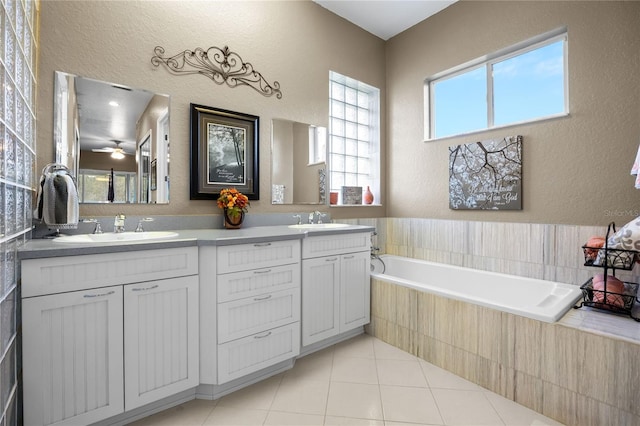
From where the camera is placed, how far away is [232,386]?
183cm

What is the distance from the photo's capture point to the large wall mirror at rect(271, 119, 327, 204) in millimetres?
2693

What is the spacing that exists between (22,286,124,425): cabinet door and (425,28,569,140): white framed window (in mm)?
3027

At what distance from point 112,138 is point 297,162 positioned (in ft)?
4.60

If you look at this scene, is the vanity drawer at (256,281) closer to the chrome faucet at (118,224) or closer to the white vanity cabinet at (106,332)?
the white vanity cabinet at (106,332)

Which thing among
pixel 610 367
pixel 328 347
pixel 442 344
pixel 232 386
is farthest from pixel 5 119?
pixel 610 367

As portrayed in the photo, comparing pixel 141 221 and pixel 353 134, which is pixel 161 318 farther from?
pixel 353 134

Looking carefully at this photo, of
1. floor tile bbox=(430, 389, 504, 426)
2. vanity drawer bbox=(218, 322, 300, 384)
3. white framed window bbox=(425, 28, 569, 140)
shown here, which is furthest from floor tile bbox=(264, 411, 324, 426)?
white framed window bbox=(425, 28, 569, 140)

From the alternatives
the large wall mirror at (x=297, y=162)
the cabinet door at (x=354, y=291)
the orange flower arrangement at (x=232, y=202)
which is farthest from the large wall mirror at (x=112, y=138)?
the cabinet door at (x=354, y=291)

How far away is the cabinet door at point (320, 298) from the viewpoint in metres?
2.13

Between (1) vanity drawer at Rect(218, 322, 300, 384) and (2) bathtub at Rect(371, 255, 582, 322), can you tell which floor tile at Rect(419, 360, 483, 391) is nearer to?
(2) bathtub at Rect(371, 255, 582, 322)

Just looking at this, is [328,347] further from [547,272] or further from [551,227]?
[551,227]

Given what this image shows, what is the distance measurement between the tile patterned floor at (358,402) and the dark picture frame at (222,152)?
135 centimetres

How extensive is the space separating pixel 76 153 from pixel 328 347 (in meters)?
2.13

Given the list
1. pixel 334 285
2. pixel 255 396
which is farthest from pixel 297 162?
pixel 255 396
